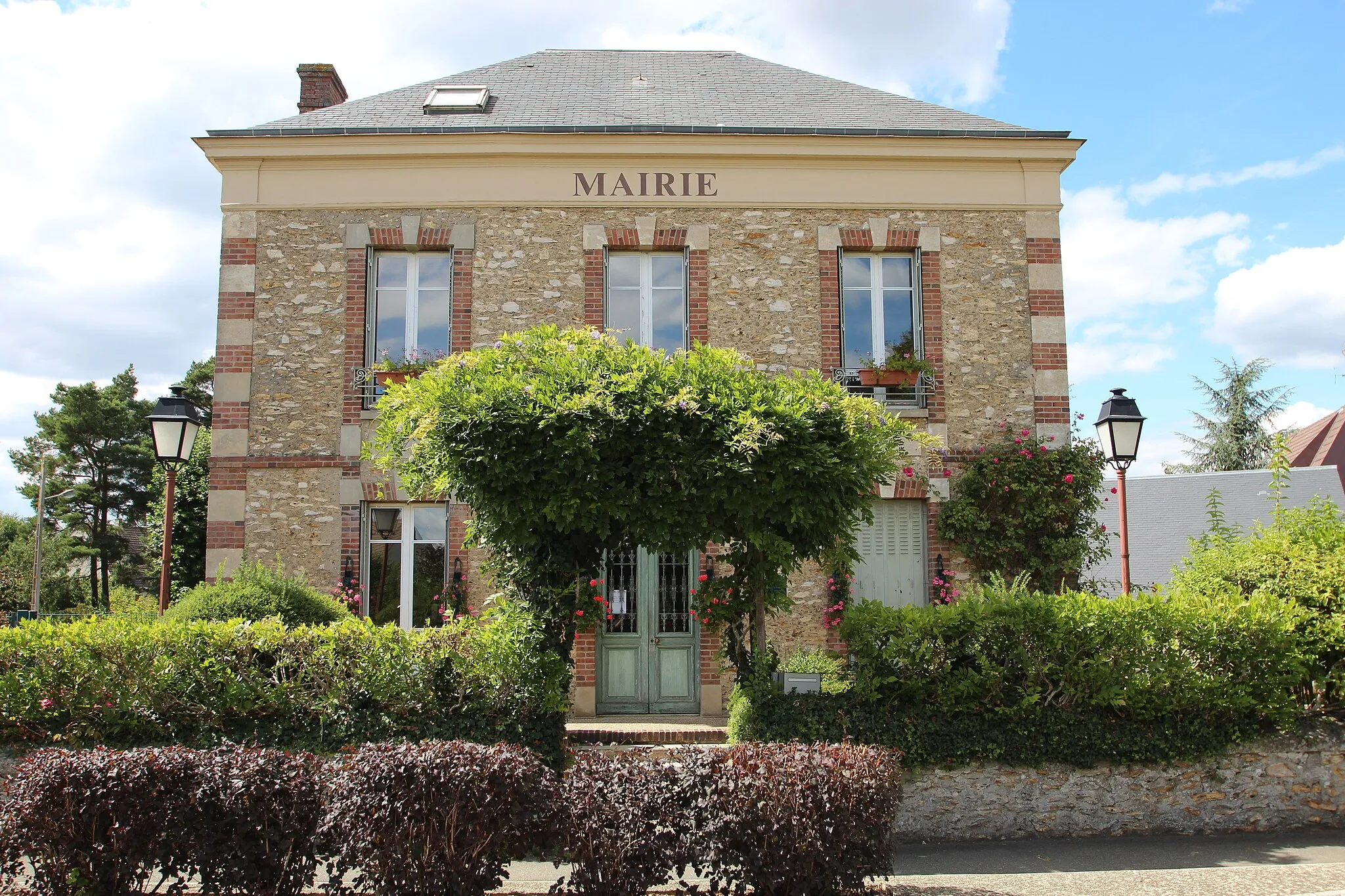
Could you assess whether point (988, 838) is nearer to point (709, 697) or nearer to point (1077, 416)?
point (709, 697)

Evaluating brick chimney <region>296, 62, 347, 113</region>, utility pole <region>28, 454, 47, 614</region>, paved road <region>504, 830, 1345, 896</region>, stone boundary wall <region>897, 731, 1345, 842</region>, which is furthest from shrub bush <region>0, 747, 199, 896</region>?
utility pole <region>28, 454, 47, 614</region>

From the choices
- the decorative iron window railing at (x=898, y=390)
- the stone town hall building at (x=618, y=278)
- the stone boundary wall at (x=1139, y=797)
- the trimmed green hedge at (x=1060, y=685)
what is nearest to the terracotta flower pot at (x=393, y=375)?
the stone town hall building at (x=618, y=278)

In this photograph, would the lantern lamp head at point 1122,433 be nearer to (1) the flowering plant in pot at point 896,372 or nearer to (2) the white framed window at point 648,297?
(1) the flowering plant in pot at point 896,372

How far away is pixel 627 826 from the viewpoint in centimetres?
447

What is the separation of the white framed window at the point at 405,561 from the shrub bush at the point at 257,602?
50.4 inches

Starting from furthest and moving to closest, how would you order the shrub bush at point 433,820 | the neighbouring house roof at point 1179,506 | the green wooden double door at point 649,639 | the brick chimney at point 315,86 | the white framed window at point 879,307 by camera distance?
the neighbouring house roof at point 1179,506, the brick chimney at point 315,86, the white framed window at point 879,307, the green wooden double door at point 649,639, the shrub bush at point 433,820

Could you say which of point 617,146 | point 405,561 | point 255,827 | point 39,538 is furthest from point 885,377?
Answer: point 39,538

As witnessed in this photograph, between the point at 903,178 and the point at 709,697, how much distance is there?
608 cm

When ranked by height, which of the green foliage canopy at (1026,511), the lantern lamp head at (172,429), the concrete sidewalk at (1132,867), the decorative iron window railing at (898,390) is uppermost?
the decorative iron window railing at (898,390)

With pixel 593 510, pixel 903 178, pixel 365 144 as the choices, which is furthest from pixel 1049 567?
pixel 365 144

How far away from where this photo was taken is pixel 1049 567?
9211 mm

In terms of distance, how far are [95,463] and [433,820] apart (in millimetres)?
31907

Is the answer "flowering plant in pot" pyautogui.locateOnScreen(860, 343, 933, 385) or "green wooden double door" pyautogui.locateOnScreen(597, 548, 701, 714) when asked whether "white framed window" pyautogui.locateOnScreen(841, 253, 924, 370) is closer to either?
"flowering plant in pot" pyautogui.locateOnScreen(860, 343, 933, 385)

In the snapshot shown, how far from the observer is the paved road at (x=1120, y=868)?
5.00 meters
